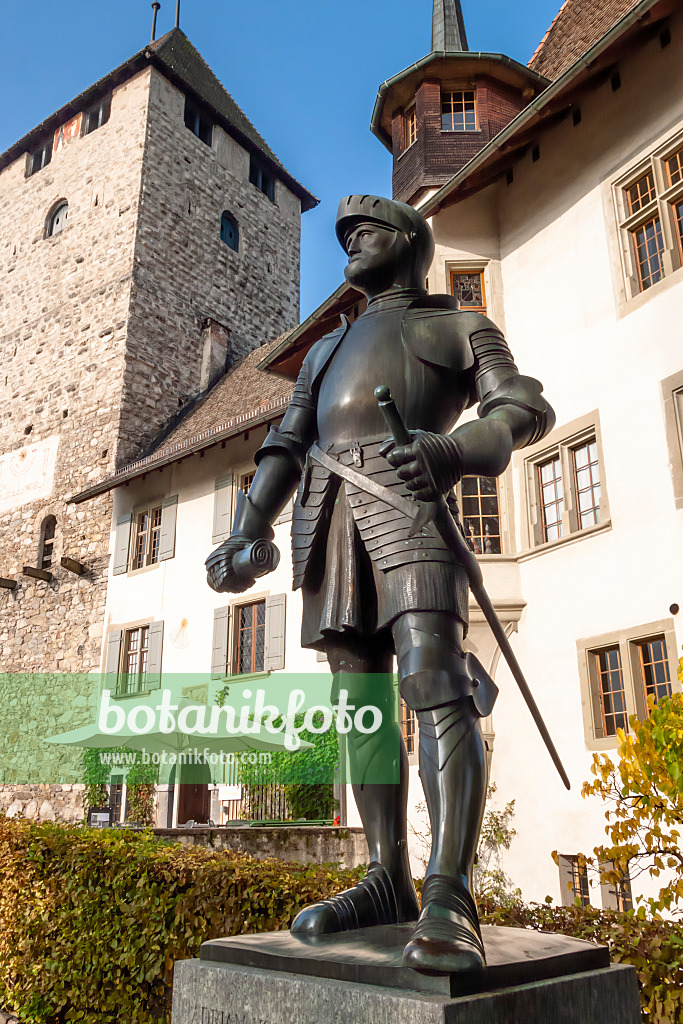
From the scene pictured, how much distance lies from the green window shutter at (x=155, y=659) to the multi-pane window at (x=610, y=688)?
30.6 feet

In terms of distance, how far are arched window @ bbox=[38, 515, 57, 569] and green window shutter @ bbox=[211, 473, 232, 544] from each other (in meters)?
6.40

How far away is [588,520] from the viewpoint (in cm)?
1087

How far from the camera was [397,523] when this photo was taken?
2545mm

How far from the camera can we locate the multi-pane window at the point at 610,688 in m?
10.1

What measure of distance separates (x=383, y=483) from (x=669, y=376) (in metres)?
8.21

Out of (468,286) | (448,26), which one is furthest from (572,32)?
(468,286)

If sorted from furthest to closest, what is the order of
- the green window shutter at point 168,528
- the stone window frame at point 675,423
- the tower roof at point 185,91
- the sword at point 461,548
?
the tower roof at point 185,91 → the green window shutter at point 168,528 → the stone window frame at point 675,423 → the sword at point 461,548

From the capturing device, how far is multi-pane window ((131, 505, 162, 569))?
18.3m

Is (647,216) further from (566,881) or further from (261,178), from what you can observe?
(261,178)

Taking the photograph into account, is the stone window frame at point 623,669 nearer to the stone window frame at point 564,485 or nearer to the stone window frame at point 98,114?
the stone window frame at point 564,485

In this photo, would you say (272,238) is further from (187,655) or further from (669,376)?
(669,376)

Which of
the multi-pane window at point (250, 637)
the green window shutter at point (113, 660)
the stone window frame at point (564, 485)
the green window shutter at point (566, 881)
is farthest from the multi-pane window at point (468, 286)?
the green window shutter at point (113, 660)

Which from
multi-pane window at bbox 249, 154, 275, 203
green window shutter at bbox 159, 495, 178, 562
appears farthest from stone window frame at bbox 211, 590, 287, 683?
multi-pane window at bbox 249, 154, 275, 203

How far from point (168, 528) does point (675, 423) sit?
11.0m
